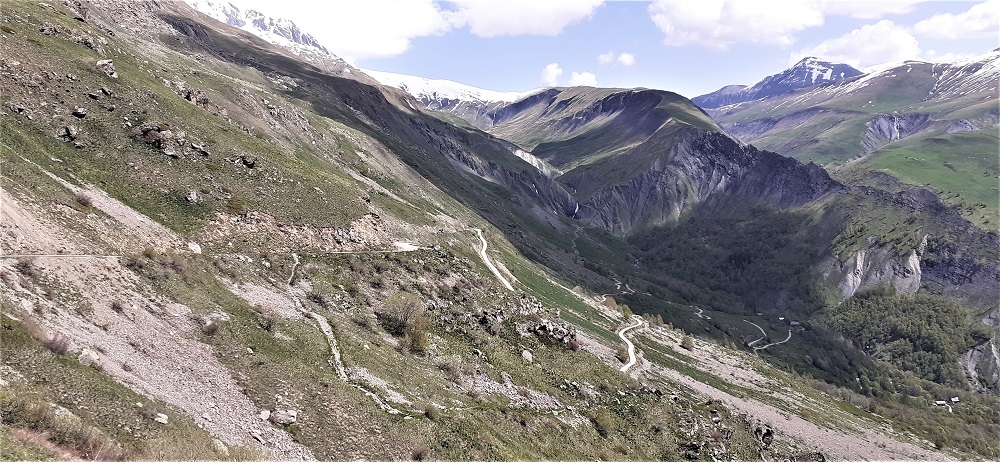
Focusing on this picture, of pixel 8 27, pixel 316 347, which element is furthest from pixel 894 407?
pixel 8 27

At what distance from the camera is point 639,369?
74625 millimetres

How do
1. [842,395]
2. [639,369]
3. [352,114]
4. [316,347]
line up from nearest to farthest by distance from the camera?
1. [316,347]
2. [639,369]
3. [842,395]
4. [352,114]

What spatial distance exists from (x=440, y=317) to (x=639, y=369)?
3705cm

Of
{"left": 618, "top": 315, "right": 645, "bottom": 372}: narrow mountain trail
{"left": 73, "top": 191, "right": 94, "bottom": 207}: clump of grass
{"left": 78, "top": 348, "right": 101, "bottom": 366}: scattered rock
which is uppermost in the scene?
{"left": 73, "top": 191, "right": 94, "bottom": 207}: clump of grass

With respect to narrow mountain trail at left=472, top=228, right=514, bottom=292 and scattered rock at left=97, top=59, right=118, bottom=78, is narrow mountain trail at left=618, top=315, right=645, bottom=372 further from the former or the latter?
scattered rock at left=97, top=59, right=118, bottom=78

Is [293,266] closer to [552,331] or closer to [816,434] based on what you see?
[552,331]

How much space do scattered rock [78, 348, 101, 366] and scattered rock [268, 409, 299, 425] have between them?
27.1 ft

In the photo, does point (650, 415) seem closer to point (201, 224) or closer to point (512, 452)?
point (512, 452)

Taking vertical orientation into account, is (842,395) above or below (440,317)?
below

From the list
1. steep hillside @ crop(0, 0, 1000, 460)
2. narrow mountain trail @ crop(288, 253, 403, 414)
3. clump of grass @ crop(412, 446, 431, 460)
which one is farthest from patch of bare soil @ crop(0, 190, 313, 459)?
narrow mountain trail @ crop(288, 253, 403, 414)

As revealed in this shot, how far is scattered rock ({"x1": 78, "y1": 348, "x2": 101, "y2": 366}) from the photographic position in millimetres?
22891

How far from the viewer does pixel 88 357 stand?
23141 mm

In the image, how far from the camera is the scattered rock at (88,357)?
22891mm

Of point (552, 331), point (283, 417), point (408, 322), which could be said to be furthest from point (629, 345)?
point (283, 417)
